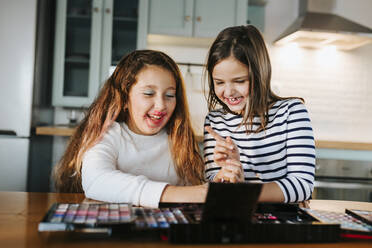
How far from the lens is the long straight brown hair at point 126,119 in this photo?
1.18 m

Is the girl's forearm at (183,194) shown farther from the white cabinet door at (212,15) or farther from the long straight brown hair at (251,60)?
the white cabinet door at (212,15)

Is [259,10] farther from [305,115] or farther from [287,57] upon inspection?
[305,115]

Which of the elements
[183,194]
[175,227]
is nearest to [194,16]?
[183,194]

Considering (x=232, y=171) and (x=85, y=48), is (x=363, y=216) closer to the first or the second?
(x=232, y=171)

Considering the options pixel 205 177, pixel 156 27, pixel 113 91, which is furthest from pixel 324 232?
pixel 156 27

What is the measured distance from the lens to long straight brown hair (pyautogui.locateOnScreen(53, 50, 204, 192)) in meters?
1.18

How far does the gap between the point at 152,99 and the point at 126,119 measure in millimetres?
Result: 158

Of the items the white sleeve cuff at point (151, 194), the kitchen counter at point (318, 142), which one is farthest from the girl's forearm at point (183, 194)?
the kitchen counter at point (318, 142)

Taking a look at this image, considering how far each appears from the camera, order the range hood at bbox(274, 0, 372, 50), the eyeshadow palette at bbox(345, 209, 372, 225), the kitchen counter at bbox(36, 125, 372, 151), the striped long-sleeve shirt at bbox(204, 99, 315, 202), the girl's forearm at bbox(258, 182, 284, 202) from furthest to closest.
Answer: the range hood at bbox(274, 0, 372, 50)
the kitchen counter at bbox(36, 125, 372, 151)
the striped long-sleeve shirt at bbox(204, 99, 315, 202)
the girl's forearm at bbox(258, 182, 284, 202)
the eyeshadow palette at bbox(345, 209, 372, 225)

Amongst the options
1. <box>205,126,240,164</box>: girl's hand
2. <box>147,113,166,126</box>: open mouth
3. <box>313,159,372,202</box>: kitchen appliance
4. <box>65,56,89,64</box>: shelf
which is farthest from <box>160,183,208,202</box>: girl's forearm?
<box>65,56,89,64</box>: shelf

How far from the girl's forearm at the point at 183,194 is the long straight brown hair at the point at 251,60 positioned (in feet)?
1.43

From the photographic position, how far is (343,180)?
99.0 inches

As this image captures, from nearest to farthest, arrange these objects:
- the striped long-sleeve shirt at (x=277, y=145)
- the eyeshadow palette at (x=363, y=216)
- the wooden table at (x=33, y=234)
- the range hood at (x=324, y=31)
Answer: the wooden table at (x=33, y=234) < the eyeshadow palette at (x=363, y=216) < the striped long-sleeve shirt at (x=277, y=145) < the range hood at (x=324, y=31)

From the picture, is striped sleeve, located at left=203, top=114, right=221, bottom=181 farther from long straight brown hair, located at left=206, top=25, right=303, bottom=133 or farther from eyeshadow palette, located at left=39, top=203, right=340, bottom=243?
eyeshadow palette, located at left=39, top=203, right=340, bottom=243
